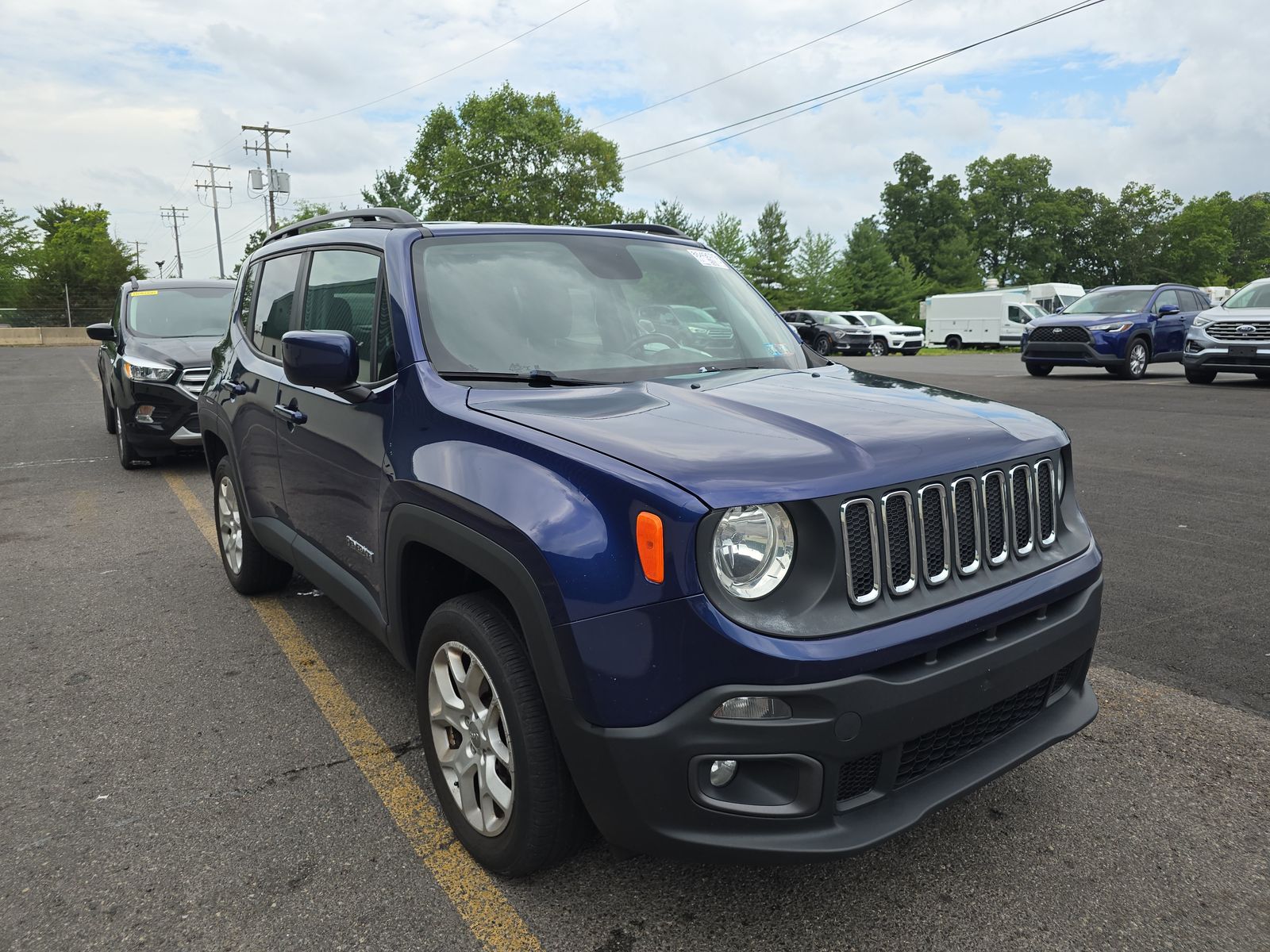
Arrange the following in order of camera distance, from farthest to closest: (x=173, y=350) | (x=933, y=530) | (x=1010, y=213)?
1. (x=1010, y=213)
2. (x=173, y=350)
3. (x=933, y=530)

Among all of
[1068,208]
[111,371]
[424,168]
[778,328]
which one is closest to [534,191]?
[424,168]

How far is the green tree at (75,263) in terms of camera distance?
62469 mm

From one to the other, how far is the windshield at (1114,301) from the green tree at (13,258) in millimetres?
A: 73055

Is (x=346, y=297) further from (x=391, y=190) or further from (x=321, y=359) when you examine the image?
(x=391, y=190)

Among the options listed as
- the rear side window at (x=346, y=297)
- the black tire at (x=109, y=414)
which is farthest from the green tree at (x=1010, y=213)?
the rear side window at (x=346, y=297)

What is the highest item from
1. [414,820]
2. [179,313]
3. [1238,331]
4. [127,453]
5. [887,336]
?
[179,313]

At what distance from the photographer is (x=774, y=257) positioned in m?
67.8

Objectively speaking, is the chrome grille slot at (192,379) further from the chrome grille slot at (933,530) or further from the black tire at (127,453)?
the chrome grille slot at (933,530)

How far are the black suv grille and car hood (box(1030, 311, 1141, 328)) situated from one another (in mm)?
76

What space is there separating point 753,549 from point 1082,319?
18550mm

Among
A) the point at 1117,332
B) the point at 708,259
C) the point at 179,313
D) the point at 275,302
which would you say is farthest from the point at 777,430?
the point at 1117,332

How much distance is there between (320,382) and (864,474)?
1.86 meters

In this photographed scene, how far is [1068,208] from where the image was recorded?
8406 centimetres

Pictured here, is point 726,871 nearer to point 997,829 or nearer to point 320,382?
point 997,829
